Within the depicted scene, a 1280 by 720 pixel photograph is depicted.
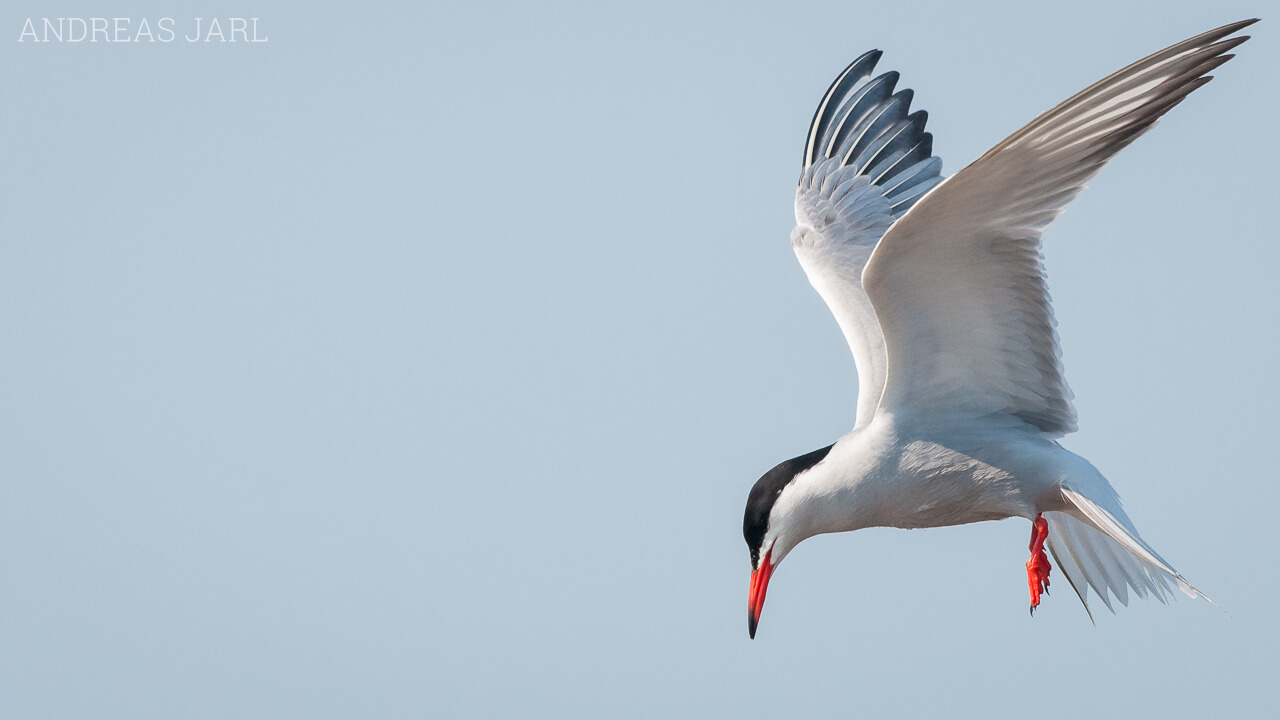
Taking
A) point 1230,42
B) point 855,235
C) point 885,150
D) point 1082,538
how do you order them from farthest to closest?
point 885,150
point 855,235
point 1082,538
point 1230,42

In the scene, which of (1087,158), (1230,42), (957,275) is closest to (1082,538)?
(957,275)

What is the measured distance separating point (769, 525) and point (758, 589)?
0.31m

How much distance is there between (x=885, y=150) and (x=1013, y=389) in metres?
2.63

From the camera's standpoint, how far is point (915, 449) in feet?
19.7

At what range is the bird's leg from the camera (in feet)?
20.0

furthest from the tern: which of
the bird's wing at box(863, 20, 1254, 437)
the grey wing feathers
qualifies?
the grey wing feathers

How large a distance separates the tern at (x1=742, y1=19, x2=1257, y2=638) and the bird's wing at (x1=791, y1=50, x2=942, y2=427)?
4 centimetres

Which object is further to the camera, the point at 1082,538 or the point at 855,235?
Result: the point at 855,235

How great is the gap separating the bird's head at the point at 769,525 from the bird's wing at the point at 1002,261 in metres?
0.53

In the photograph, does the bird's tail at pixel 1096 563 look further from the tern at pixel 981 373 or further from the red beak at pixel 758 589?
the red beak at pixel 758 589

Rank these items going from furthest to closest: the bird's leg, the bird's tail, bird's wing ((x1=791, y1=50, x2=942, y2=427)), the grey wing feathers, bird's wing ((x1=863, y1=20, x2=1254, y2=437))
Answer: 1. the grey wing feathers
2. bird's wing ((x1=791, y1=50, x2=942, y2=427))
3. the bird's tail
4. the bird's leg
5. bird's wing ((x1=863, y1=20, x2=1254, y2=437))

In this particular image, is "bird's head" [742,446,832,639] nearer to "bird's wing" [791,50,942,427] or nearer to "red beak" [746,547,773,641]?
"red beak" [746,547,773,641]

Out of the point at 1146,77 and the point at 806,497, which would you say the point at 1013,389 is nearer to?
the point at 806,497

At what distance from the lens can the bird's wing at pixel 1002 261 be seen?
480 cm
